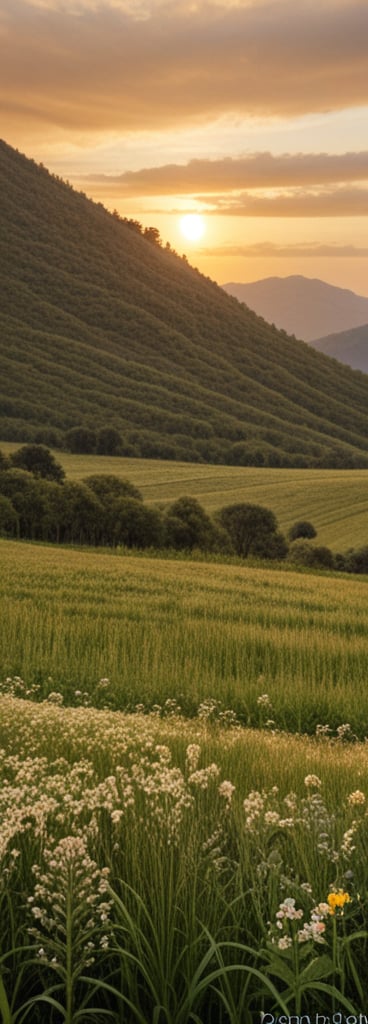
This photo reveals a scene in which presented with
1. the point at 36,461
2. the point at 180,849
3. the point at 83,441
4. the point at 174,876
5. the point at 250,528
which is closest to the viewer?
Result: the point at 174,876

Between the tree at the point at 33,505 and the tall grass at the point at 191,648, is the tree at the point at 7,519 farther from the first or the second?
the tall grass at the point at 191,648

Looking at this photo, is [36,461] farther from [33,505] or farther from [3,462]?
[33,505]

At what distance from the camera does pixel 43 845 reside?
192 inches

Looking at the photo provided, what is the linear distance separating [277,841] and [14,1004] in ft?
4.75

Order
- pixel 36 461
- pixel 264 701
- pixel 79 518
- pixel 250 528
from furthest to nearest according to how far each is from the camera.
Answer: pixel 36 461 → pixel 250 528 → pixel 79 518 → pixel 264 701

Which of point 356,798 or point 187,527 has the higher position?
point 356,798

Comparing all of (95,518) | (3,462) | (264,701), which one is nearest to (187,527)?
(95,518)

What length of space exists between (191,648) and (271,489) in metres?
115

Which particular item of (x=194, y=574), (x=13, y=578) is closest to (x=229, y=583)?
(x=194, y=574)

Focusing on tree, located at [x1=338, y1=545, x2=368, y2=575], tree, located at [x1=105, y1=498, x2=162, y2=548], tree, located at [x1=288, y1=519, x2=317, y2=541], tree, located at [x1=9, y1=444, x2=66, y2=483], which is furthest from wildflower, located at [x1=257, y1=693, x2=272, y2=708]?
tree, located at [x1=288, y1=519, x2=317, y2=541]

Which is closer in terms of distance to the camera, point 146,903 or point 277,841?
point 146,903

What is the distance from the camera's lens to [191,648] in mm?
15695

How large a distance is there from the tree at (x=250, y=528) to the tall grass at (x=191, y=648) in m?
58.6

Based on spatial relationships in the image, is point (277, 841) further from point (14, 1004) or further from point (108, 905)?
point (14, 1004)
